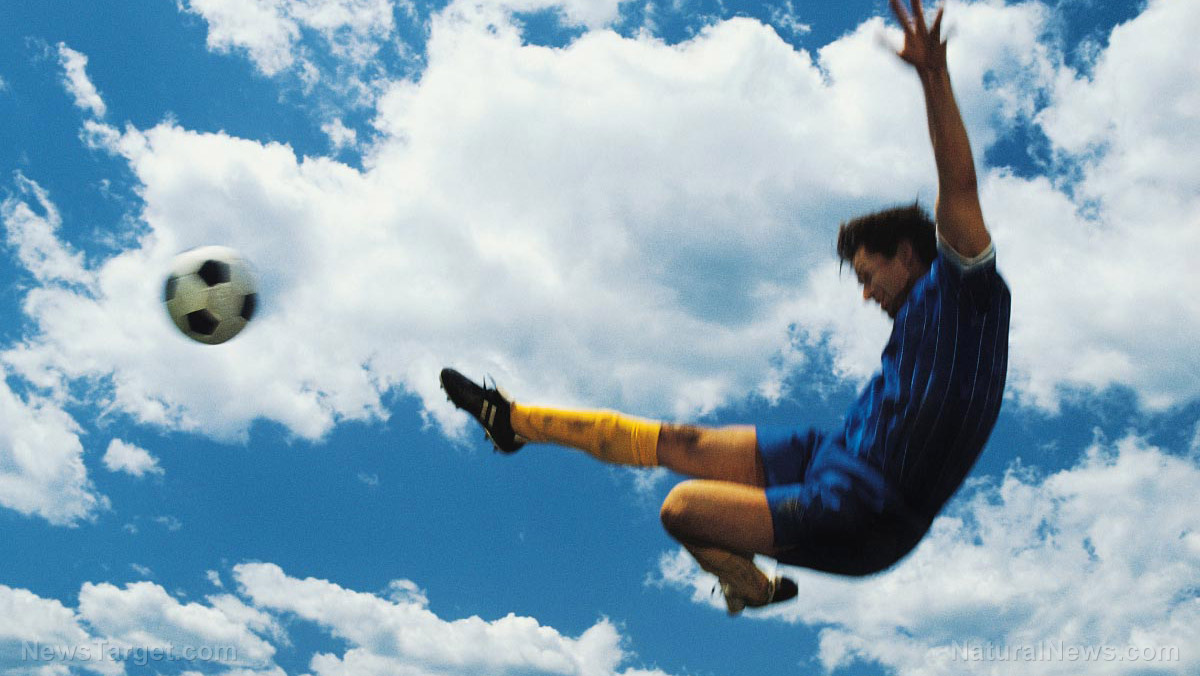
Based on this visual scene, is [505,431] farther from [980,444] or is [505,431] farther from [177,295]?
[177,295]

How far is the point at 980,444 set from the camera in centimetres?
538

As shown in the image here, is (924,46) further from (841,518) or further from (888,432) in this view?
(841,518)

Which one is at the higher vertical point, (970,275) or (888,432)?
(970,275)

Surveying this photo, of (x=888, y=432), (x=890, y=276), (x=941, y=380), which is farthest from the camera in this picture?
(x=890, y=276)

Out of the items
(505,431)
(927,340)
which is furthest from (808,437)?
(505,431)

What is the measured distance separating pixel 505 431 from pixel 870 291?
254 centimetres

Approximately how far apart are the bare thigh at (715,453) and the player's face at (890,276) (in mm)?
1123

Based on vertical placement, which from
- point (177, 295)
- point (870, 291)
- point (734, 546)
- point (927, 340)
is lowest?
point (734, 546)

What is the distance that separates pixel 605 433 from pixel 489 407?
0.94 meters

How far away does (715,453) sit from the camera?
5.92 m

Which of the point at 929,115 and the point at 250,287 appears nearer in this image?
the point at 929,115

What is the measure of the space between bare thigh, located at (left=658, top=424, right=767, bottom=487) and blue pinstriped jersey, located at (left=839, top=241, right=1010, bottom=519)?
0.74 metres

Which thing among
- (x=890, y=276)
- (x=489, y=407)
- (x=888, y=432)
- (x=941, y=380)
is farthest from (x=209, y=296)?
(x=941, y=380)

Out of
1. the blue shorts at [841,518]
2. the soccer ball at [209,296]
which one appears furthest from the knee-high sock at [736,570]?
the soccer ball at [209,296]
